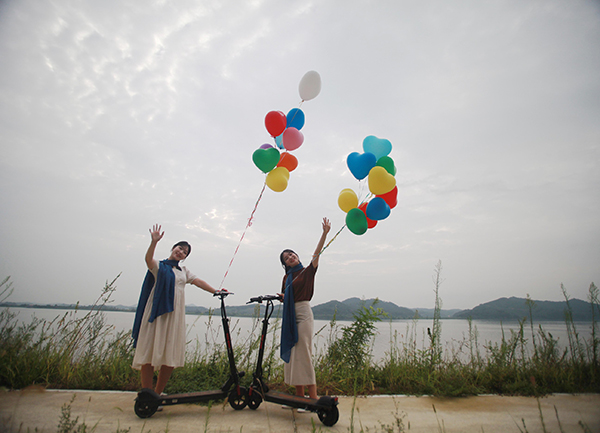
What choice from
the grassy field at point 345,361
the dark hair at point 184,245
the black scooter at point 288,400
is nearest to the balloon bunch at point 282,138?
the dark hair at point 184,245

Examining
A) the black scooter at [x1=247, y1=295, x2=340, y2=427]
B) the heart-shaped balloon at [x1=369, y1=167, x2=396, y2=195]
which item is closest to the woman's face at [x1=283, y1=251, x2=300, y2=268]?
the black scooter at [x1=247, y1=295, x2=340, y2=427]

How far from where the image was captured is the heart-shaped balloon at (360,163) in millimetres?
3227

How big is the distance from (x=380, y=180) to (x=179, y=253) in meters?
2.37

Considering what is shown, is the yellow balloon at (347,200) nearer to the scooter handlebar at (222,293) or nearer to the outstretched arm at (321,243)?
the outstretched arm at (321,243)

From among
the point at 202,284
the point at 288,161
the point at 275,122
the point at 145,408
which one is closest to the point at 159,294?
the point at 202,284

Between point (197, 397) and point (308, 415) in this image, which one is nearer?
point (197, 397)

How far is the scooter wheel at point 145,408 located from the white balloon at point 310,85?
3.70 meters

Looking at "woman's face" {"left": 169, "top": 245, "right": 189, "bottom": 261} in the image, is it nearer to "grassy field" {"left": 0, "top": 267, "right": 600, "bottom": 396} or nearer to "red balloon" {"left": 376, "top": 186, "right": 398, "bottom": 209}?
"grassy field" {"left": 0, "top": 267, "right": 600, "bottom": 396}

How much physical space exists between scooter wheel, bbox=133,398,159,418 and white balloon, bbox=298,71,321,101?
12.2 ft

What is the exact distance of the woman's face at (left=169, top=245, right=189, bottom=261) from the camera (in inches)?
119

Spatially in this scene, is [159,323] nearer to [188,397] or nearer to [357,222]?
[188,397]

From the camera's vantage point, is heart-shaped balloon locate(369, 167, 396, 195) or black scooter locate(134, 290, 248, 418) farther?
heart-shaped balloon locate(369, 167, 396, 195)

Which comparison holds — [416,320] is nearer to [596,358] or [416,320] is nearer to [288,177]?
[596,358]

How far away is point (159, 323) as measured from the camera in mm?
2662
